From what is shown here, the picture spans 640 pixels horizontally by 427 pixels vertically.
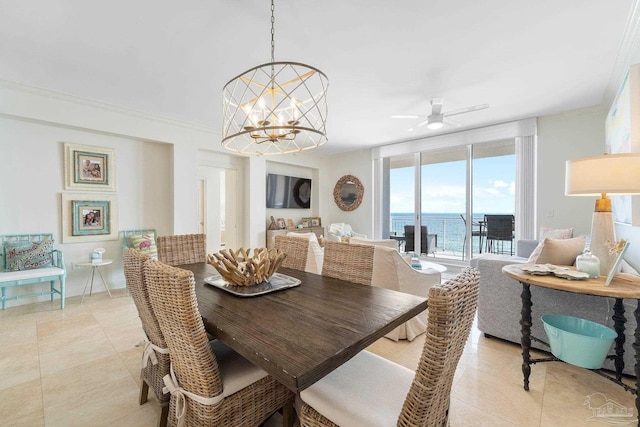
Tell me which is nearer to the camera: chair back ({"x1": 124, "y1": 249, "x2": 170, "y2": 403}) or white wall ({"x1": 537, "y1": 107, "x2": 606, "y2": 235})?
chair back ({"x1": 124, "y1": 249, "x2": 170, "y2": 403})

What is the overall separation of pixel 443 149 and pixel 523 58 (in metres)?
2.70

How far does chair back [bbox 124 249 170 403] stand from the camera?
1316 mm

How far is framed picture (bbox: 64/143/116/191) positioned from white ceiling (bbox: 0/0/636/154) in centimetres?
74

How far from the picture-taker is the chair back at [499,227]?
4707 millimetres

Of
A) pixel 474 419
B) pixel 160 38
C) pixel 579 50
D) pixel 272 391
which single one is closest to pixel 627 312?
pixel 474 419

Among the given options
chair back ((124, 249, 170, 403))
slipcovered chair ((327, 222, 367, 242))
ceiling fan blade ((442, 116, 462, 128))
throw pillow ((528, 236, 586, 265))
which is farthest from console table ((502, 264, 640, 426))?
slipcovered chair ((327, 222, 367, 242))

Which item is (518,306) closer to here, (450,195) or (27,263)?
(450,195)

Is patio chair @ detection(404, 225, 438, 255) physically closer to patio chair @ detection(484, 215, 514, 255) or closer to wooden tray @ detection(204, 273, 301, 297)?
patio chair @ detection(484, 215, 514, 255)

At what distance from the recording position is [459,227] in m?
5.35

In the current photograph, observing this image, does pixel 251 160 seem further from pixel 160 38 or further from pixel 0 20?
pixel 0 20

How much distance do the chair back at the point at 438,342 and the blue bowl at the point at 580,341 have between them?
4.48ft

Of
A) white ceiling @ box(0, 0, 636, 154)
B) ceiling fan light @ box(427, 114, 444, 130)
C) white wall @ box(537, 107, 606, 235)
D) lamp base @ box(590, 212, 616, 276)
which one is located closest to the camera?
lamp base @ box(590, 212, 616, 276)

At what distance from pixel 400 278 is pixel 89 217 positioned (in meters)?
4.05

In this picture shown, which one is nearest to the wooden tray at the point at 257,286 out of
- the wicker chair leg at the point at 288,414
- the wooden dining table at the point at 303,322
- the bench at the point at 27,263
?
the wooden dining table at the point at 303,322
